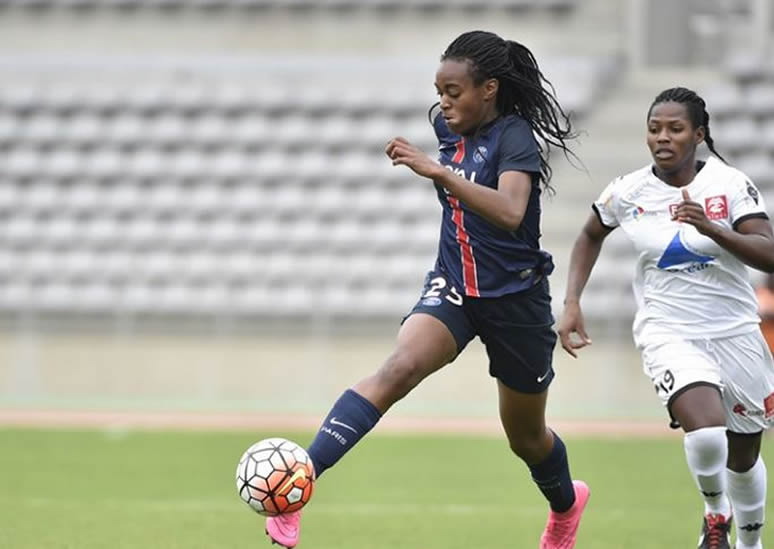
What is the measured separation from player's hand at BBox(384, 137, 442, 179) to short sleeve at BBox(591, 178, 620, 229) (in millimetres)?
1321

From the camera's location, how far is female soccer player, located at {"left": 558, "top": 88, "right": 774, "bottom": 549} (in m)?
6.99

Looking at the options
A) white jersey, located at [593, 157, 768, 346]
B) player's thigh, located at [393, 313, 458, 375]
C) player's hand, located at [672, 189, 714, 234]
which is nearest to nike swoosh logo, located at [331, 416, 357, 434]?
player's thigh, located at [393, 313, 458, 375]

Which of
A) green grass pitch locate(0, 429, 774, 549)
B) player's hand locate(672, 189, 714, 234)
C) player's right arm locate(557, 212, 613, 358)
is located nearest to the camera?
player's hand locate(672, 189, 714, 234)

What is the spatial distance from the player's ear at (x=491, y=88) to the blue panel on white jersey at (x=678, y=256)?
1.06 metres

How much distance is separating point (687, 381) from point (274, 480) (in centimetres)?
195

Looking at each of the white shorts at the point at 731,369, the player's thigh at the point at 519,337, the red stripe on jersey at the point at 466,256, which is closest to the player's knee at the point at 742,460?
the white shorts at the point at 731,369

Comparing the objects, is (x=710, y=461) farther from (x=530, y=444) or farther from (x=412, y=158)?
(x=412, y=158)

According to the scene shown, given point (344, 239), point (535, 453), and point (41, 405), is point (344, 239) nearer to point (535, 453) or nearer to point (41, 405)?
point (41, 405)

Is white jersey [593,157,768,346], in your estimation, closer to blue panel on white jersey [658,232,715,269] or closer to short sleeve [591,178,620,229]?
blue panel on white jersey [658,232,715,269]

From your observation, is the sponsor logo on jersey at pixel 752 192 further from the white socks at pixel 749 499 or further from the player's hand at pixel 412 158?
the player's hand at pixel 412 158

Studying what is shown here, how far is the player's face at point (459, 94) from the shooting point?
22.5ft

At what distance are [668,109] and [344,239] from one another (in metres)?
14.3

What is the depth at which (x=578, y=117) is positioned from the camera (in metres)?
22.0

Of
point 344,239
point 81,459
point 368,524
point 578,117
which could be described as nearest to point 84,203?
point 344,239
